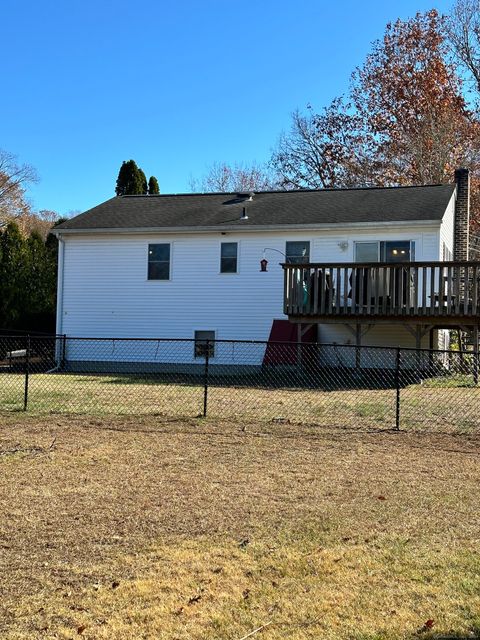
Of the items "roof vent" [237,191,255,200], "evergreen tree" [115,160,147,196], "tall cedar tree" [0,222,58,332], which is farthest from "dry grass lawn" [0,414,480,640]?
"evergreen tree" [115,160,147,196]

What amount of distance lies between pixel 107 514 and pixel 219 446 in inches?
103

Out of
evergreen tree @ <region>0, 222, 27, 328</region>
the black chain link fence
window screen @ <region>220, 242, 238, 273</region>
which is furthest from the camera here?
evergreen tree @ <region>0, 222, 27, 328</region>

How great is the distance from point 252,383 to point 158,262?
6.14m

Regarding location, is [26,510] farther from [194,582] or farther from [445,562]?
[445,562]

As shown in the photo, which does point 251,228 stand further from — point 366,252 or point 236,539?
point 236,539

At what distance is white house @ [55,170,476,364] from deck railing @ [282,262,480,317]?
161cm

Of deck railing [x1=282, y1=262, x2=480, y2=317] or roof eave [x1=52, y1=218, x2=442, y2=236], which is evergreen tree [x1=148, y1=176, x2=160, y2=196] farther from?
deck railing [x1=282, y1=262, x2=480, y2=317]

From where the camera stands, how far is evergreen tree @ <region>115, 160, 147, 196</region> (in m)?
32.7

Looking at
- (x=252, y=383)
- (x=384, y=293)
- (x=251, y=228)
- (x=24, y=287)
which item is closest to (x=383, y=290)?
(x=384, y=293)

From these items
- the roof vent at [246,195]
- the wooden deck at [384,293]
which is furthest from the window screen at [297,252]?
the roof vent at [246,195]

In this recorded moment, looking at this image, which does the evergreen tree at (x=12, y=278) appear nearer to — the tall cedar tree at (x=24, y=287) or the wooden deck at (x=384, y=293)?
the tall cedar tree at (x=24, y=287)

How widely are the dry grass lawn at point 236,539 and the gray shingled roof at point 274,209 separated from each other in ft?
34.7

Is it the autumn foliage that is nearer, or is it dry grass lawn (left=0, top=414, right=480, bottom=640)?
dry grass lawn (left=0, top=414, right=480, bottom=640)

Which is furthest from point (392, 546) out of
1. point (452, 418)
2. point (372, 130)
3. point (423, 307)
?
point (372, 130)
